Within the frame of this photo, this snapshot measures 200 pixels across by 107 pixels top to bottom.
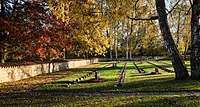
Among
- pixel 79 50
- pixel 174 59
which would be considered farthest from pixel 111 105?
pixel 79 50

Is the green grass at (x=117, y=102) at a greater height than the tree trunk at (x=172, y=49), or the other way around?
the tree trunk at (x=172, y=49)

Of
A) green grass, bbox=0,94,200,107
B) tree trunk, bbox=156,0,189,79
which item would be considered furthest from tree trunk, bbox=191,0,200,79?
green grass, bbox=0,94,200,107

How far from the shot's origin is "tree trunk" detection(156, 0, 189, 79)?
15.6 m

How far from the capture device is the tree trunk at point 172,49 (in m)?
15.6

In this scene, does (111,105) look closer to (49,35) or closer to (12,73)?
(12,73)

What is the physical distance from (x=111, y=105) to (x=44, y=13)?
14.9 m

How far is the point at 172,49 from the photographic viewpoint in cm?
1577

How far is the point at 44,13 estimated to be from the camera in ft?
73.0

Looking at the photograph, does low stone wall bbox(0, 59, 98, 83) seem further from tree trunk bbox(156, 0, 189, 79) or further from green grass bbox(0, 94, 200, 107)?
tree trunk bbox(156, 0, 189, 79)

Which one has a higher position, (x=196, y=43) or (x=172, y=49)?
(x=196, y=43)

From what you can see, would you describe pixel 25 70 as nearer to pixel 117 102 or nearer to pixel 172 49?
pixel 172 49

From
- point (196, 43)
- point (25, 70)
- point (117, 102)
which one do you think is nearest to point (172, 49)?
point (196, 43)

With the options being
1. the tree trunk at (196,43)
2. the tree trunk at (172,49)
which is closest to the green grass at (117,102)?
the tree trunk at (196,43)

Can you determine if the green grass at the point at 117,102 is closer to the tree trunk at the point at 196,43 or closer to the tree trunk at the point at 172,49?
the tree trunk at the point at 196,43
